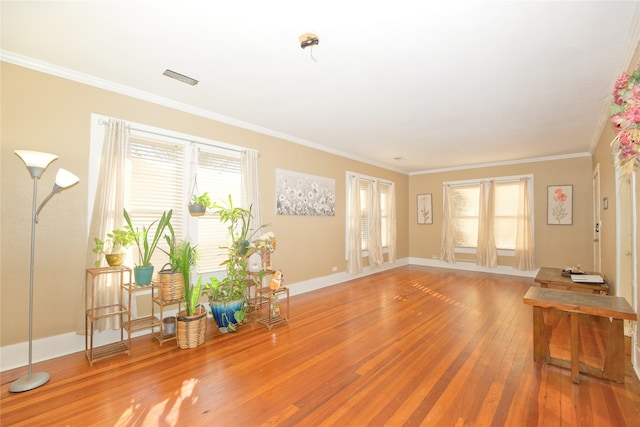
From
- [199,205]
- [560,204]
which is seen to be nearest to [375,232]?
[560,204]

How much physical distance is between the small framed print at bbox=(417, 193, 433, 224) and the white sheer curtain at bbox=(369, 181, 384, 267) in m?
1.98

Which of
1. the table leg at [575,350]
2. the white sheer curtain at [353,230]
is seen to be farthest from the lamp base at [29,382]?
the white sheer curtain at [353,230]

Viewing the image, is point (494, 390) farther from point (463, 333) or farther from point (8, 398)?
point (8, 398)

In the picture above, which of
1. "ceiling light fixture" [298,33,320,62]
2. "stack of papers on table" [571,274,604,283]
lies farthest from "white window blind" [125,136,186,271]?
"stack of papers on table" [571,274,604,283]

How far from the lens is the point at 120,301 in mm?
2703

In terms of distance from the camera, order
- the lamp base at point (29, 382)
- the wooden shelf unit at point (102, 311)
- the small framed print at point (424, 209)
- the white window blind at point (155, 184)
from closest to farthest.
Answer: the lamp base at point (29, 382) → the wooden shelf unit at point (102, 311) → the white window blind at point (155, 184) → the small framed print at point (424, 209)

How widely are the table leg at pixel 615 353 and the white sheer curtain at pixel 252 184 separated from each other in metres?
3.88

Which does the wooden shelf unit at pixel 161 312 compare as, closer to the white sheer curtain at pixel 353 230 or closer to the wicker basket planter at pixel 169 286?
the wicker basket planter at pixel 169 286

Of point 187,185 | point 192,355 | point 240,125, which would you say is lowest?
point 192,355

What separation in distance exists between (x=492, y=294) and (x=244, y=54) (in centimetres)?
523

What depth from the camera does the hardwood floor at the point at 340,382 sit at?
183cm

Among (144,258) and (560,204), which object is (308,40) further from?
(560,204)

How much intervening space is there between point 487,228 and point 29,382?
785 cm

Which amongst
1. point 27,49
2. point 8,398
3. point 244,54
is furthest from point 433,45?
point 8,398
